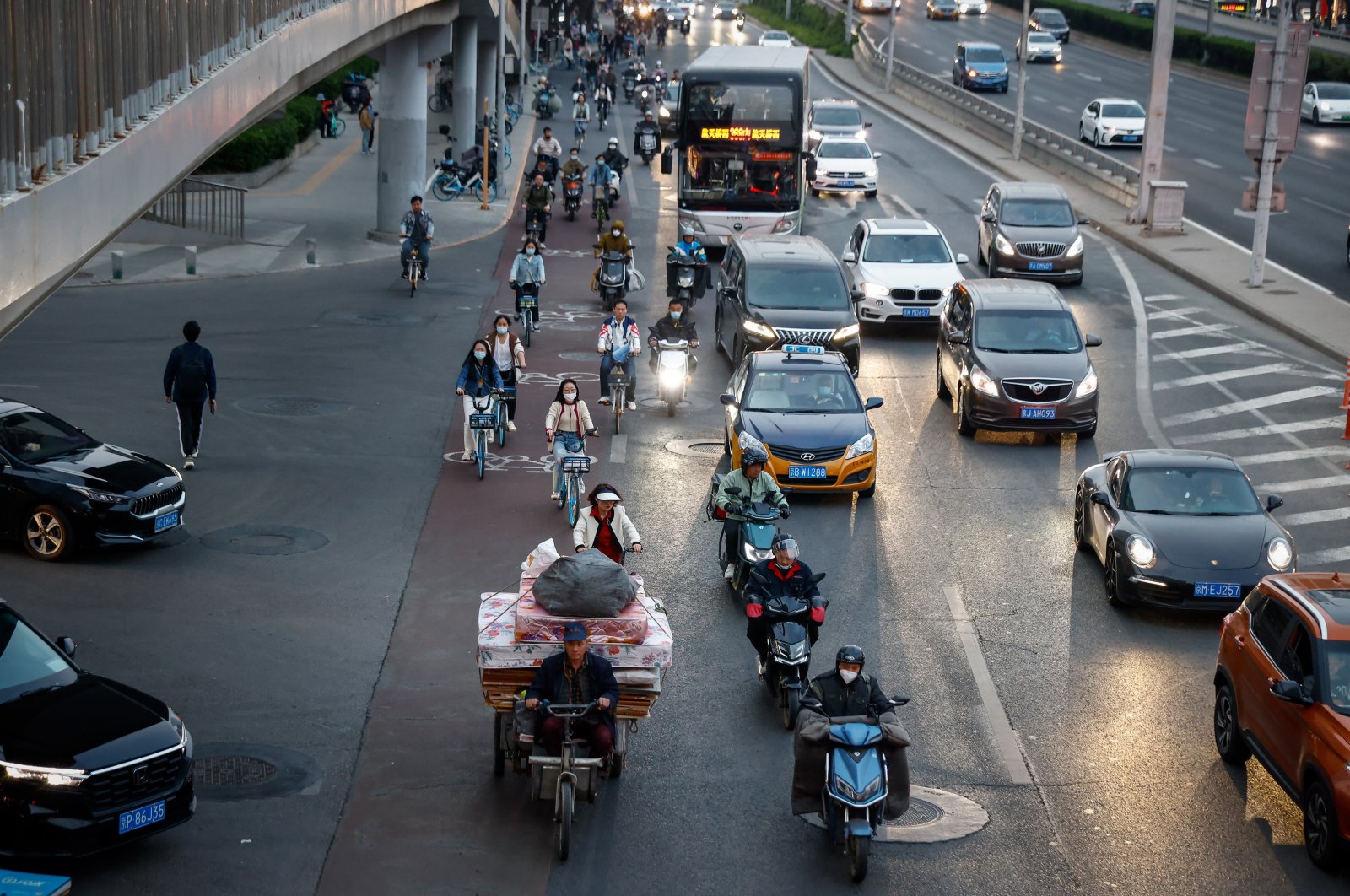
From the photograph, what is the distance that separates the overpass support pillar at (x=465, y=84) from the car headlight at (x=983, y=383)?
33159 mm

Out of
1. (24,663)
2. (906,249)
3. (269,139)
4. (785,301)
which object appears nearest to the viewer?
(24,663)

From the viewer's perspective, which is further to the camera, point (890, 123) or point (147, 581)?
point (890, 123)

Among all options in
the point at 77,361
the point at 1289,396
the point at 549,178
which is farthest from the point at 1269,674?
the point at 549,178

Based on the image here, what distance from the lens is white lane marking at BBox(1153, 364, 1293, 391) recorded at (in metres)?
Answer: 27.9

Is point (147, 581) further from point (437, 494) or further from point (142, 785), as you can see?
point (142, 785)

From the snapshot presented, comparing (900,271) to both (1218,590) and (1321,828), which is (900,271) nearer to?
(1218,590)

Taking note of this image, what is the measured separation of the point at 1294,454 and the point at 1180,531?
24.3 feet

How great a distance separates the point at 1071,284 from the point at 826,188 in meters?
14.1

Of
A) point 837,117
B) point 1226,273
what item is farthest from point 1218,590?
point 837,117

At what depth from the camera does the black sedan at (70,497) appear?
690 inches

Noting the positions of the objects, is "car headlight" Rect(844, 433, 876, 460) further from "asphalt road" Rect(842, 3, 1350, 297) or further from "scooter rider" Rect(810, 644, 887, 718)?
"asphalt road" Rect(842, 3, 1350, 297)

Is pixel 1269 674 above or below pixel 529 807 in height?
above

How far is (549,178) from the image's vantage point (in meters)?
46.9

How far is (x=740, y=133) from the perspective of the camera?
126ft
